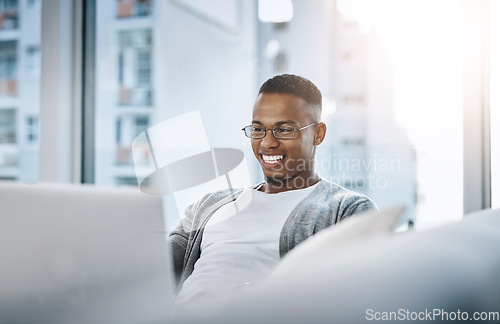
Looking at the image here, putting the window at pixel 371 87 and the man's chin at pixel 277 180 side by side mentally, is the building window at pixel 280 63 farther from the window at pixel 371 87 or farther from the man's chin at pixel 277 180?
the man's chin at pixel 277 180

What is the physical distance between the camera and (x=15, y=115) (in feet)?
11.1

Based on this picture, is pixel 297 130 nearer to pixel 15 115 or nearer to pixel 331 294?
pixel 331 294

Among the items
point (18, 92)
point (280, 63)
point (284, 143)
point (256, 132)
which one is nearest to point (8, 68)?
point (18, 92)

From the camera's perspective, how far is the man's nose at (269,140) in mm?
1609

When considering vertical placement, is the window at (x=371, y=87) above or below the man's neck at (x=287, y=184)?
above

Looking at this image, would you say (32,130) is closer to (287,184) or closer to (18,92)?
(18,92)

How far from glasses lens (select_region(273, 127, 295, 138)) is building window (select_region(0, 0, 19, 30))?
248cm

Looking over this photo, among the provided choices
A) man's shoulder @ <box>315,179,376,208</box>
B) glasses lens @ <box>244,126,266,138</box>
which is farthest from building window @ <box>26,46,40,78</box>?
man's shoulder @ <box>315,179,376,208</box>

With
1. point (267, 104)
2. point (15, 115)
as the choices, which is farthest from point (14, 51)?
point (267, 104)

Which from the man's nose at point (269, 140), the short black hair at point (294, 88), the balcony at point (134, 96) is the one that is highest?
the balcony at point (134, 96)

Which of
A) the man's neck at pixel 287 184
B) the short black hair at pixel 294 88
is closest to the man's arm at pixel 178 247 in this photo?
the man's neck at pixel 287 184

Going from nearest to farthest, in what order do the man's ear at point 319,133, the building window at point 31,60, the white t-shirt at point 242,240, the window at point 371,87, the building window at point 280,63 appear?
1. the white t-shirt at point 242,240
2. the man's ear at point 319,133
3. the window at point 371,87
4. the building window at point 280,63
5. the building window at point 31,60

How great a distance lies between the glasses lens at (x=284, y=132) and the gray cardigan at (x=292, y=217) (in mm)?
200

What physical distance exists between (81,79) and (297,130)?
1660mm
